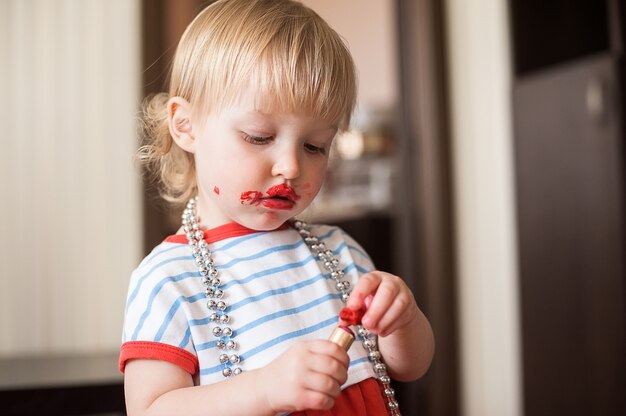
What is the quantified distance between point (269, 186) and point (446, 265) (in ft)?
6.09

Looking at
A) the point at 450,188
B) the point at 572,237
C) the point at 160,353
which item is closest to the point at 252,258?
the point at 160,353

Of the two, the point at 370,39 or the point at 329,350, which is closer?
the point at 329,350

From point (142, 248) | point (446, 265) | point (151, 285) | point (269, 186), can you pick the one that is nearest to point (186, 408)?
point (151, 285)

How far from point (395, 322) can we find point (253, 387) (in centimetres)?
16

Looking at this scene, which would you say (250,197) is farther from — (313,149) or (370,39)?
(370,39)

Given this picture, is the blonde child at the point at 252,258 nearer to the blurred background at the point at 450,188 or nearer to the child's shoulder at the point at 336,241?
the child's shoulder at the point at 336,241

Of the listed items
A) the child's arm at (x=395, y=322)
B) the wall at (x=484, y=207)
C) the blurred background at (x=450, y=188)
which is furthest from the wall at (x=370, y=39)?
the child's arm at (x=395, y=322)

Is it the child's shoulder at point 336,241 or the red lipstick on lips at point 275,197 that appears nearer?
the red lipstick on lips at point 275,197

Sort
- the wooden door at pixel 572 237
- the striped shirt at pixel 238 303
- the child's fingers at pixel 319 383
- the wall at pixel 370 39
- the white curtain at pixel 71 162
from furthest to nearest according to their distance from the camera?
the wall at pixel 370 39 → the white curtain at pixel 71 162 → the wooden door at pixel 572 237 → the striped shirt at pixel 238 303 → the child's fingers at pixel 319 383

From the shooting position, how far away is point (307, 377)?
0.64 m

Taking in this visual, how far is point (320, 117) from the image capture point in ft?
2.55

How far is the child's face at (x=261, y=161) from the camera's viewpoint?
2.51ft

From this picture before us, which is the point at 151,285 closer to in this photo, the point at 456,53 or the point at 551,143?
the point at 551,143

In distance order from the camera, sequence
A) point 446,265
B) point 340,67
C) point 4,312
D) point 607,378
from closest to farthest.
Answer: point 340,67 < point 607,378 < point 4,312 < point 446,265
